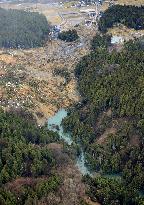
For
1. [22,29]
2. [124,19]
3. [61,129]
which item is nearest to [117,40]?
[124,19]

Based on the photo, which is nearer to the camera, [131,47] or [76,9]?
[131,47]

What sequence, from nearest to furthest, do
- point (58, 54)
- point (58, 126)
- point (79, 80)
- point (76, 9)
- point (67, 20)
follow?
point (58, 126) < point (79, 80) < point (58, 54) < point (67, 20) < point (76, 9)

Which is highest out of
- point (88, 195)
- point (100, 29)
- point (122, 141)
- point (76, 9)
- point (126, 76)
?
point (76, 9)

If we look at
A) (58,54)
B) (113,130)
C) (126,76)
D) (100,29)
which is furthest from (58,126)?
(100,29)

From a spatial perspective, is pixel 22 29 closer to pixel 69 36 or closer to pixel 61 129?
pixel 69 36

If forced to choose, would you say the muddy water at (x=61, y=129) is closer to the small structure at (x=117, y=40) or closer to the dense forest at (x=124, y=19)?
the small structure at (x=117, y=40)

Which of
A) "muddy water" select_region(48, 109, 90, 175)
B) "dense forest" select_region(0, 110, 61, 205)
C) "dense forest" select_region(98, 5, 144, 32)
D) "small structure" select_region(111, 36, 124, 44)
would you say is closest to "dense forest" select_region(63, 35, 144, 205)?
"muddy water" select_region(48, 109, 90, 175)

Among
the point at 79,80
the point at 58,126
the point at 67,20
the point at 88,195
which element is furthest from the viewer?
the point at 67,20

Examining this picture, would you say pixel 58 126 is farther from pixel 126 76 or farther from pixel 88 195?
pixel 88 195
